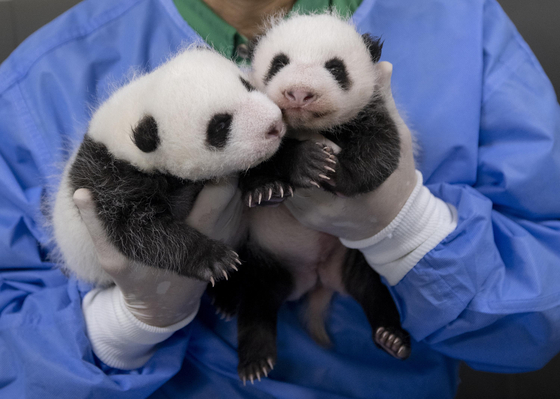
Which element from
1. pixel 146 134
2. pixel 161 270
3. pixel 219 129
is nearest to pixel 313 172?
pixel 219 129

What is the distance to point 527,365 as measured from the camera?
1.29 m

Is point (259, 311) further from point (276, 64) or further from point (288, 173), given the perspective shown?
point (276, 64)

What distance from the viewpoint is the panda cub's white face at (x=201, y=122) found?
953mm

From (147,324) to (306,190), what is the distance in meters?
0.58

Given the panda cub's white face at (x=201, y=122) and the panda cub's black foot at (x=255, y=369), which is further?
the panda cub's black foot at (x=255, y=369)

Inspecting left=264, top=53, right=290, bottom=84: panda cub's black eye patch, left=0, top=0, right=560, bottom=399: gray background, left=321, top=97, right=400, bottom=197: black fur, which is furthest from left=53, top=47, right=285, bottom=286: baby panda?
left=0, top=0, right=560, bottom=399: gray background

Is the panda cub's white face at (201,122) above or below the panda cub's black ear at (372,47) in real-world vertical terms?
below

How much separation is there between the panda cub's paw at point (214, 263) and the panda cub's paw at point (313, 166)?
0.23 meters

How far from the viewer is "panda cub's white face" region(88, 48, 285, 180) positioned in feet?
3.13

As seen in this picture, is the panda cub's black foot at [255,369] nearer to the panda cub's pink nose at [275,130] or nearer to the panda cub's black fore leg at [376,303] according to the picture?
the panda cub's black fore leg at [376,303]

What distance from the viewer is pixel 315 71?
105cm

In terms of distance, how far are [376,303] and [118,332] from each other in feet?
2.49

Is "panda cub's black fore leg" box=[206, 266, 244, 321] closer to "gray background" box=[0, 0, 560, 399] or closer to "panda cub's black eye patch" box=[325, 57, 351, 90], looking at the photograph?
"panda cub's black eye patch" box=[325, 57, 351, 90]

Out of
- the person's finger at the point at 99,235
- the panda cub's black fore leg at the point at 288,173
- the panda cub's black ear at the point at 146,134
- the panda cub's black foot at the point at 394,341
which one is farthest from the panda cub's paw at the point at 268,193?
the panda cub's black foot at the point at 394,341
